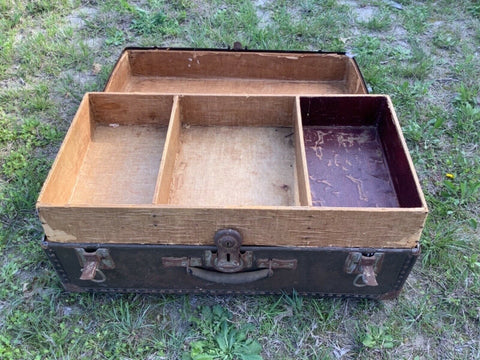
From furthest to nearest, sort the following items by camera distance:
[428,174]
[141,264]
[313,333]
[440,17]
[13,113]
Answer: [440,17]
[13,113]
[428,174]
[313,333]
[141,264]

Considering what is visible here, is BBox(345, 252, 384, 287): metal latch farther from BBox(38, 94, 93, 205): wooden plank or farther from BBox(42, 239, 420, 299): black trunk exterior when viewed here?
BBox(38, 94, 93, 205): wooden plank

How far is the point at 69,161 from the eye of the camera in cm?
226

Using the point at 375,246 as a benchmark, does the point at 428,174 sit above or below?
below

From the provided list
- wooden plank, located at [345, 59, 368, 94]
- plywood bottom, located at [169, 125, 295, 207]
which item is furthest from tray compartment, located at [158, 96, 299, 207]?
wooden plank, located at [345, 59, 368, 94]

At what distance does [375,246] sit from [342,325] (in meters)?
0.56

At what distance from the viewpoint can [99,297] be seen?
2.29m

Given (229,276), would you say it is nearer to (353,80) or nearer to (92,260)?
(92,260)

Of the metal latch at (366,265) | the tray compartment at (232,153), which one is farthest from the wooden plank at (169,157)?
the metal latch at (366,265)

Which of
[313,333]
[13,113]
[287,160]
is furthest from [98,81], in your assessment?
[313,333]

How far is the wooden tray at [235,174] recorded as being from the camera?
1.84 meters

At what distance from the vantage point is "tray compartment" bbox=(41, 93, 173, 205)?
7.40 ft

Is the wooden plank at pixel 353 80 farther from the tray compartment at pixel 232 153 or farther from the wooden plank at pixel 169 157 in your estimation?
the wooden plank at pixel 169 157

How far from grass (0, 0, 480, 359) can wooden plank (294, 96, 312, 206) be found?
2.05ft

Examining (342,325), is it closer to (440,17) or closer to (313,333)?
(313,333)
